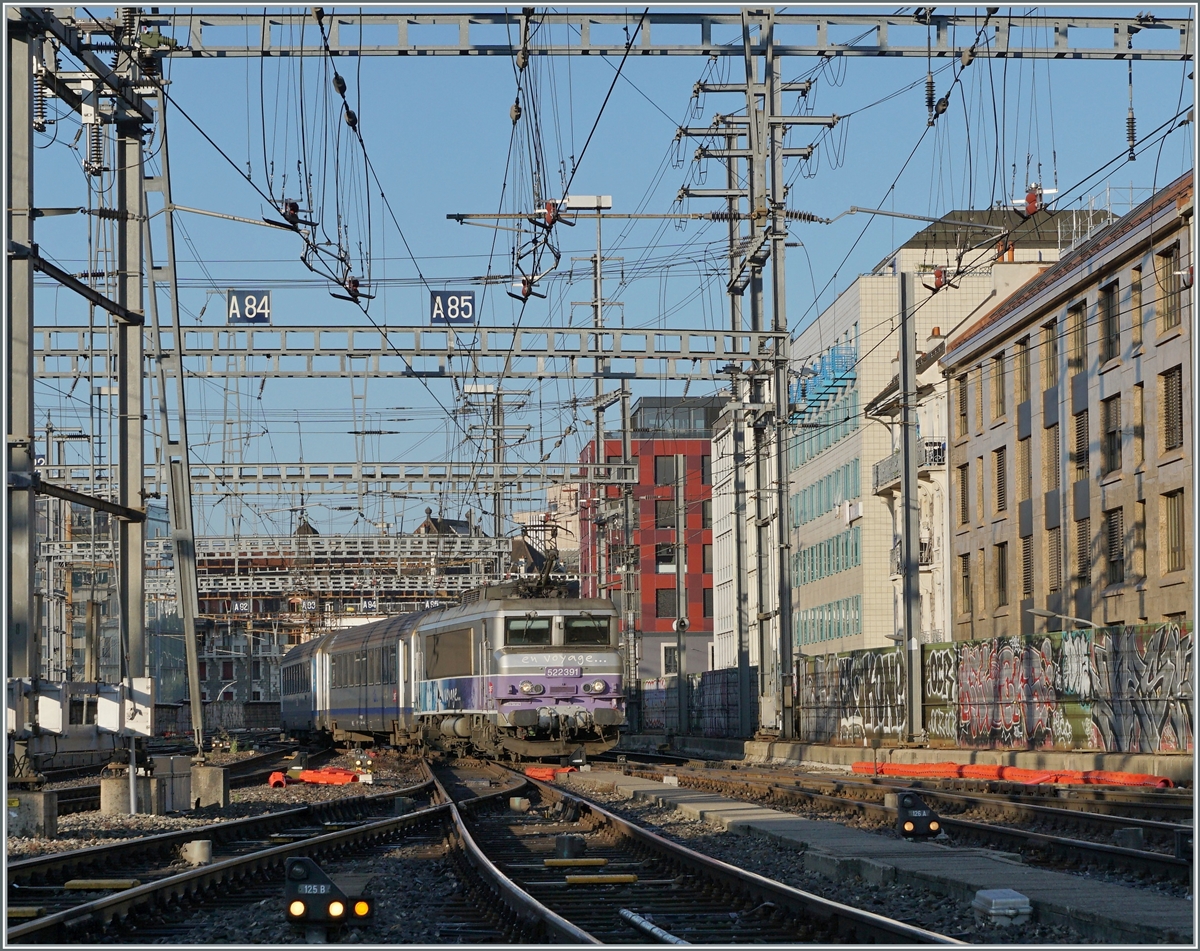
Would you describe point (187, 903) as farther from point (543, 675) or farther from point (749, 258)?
point (749, 258)

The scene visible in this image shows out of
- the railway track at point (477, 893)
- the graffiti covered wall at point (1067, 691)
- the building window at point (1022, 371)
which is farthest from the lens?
the building window at point (1022, 371)

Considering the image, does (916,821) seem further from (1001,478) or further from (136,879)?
(1001,478)

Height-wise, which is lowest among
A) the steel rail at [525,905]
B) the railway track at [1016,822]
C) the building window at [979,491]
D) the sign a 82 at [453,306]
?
the railway track at [1016,822]

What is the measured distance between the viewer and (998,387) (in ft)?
160

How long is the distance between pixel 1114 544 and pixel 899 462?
35.9 feet

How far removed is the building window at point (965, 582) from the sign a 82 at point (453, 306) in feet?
78.7

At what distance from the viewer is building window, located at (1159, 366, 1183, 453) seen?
36.8m

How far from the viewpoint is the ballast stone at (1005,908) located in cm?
984

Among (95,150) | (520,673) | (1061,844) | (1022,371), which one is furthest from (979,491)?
(1061,844)

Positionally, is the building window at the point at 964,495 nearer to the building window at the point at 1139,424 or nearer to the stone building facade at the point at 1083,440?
the stone building facade at the point at 1083,440

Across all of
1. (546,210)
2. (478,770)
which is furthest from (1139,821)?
(478,770)

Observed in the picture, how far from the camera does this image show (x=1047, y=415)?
147ft

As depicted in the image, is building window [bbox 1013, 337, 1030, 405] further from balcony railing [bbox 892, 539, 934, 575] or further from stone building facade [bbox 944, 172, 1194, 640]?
balcony railing [bbox 892, 539, 934, 575]

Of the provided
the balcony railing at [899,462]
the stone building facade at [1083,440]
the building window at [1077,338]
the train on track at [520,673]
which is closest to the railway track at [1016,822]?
the train on track at [520,673]
